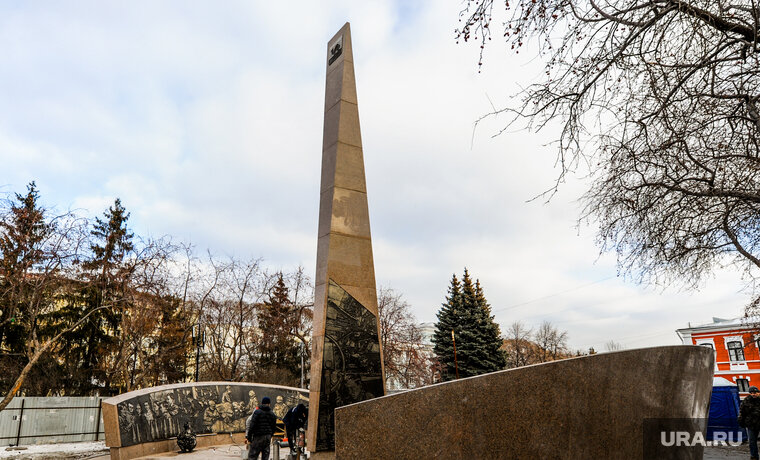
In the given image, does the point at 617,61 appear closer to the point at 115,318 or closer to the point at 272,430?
the point at 272,430

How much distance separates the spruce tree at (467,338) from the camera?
3300 cm

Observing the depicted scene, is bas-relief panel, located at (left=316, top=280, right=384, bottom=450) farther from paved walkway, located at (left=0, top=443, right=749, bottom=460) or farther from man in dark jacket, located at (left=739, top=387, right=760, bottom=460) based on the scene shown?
man in dark jacket, located at (left=739, top=387, right=760, bottom=460)

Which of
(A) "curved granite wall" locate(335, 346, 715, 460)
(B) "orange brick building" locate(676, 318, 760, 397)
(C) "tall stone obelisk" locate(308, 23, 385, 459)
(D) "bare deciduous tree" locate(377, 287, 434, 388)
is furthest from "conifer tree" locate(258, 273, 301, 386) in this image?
(B) "orange brick building" locate(676, 318, 760, 397)

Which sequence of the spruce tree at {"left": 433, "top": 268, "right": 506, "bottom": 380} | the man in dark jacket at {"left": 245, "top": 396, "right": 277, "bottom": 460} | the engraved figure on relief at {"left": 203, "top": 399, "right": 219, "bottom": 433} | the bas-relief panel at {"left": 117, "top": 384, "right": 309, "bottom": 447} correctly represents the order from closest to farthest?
the man in dark jacket at {"left": 245, "top": 396, "right": 277, "bottom": 460}, the bas-relief panel at {"left": 117, "top": 384, "right": 309, "bottom": 447}, the engraved figure on relief at {"left": 203, "top": 399, "right": 219, "bottom": 433}, the spruce tree at {"left": 433, "top": 268, "right": 506, "bottom": 380}

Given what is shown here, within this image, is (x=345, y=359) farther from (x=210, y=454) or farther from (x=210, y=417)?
(x=210, y=417)

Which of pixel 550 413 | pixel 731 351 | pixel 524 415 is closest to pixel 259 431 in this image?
pixel 524 415

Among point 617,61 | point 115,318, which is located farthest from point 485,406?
point 115,318

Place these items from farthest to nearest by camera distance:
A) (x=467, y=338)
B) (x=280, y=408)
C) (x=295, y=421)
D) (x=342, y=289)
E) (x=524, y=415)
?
(x=467, y=338) < (x=280, y=408) < (x=295, y=421) < (x=342, y=289) < (x=524, y=415)

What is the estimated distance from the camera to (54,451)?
50.8 feet

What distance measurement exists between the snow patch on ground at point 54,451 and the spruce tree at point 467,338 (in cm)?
2268

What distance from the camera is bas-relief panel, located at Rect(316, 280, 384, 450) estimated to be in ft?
27.7

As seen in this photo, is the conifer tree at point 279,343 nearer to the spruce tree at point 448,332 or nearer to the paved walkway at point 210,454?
the spruce tree at point 448,332

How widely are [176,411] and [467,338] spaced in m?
24.2

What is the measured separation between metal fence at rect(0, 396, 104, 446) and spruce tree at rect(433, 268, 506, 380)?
71.9 ft
